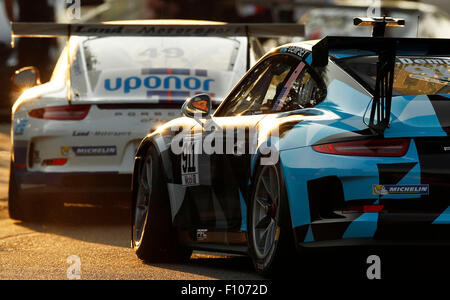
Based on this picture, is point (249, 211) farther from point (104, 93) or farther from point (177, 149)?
point (104, 93)

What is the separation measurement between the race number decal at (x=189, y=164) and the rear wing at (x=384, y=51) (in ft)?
4.31

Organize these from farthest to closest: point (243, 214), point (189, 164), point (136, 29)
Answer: point (136, 29), point (189, 164), point (243, 214)

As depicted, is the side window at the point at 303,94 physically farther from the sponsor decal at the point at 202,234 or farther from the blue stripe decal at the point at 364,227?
the sponsor decal at the point at 202,234

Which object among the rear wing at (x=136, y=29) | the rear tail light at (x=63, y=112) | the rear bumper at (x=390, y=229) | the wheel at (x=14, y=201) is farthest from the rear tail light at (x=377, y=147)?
the rear wing at (x=136, y=29)

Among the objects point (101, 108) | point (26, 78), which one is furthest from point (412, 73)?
point (26, 78)

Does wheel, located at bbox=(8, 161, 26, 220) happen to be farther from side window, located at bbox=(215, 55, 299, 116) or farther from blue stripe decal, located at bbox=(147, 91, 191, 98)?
side window, located at bbox=(215, 55, 299, 116)

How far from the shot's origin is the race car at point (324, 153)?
5133 millimetres

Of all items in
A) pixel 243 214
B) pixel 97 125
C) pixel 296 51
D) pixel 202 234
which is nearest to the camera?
pixel 243 214

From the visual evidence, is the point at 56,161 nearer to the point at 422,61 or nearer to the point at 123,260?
the point at 123,260

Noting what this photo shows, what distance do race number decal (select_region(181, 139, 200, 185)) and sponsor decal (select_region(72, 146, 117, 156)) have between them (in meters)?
2.50

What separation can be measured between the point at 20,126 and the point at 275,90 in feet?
12.3

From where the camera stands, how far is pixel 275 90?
20.7ft

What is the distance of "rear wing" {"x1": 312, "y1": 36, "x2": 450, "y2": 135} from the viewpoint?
5164 millimetres
